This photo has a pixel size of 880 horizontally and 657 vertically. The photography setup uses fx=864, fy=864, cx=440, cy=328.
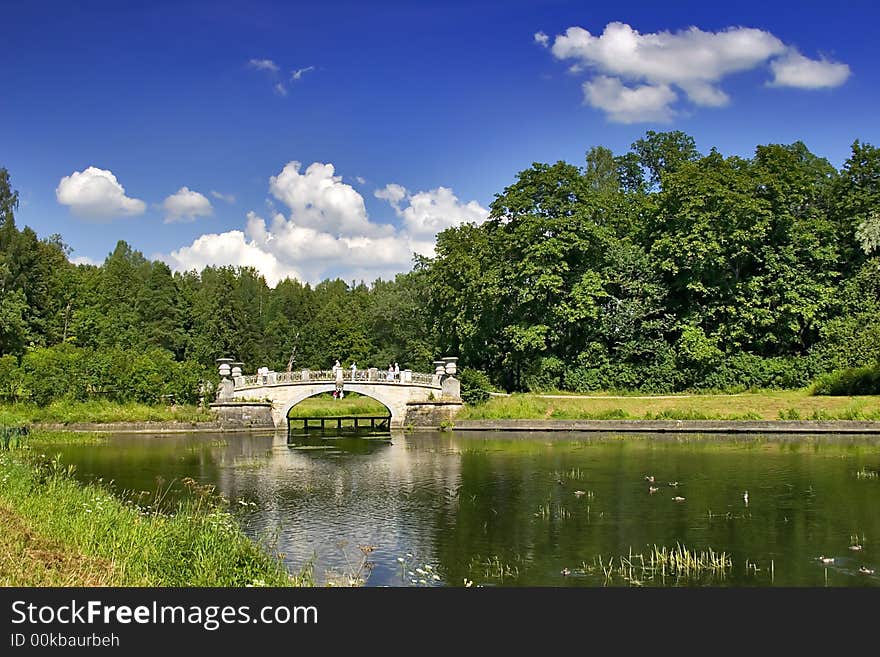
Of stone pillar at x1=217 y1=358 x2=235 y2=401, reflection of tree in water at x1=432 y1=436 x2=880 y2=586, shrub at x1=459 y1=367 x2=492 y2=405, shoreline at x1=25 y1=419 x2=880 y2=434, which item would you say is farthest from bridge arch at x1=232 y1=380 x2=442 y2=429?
reflection of tree in water at x1=432 y1=436 x2=880 y2=586

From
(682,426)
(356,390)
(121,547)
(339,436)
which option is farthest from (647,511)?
(356,390)

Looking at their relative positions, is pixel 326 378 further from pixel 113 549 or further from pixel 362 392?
pixel 113 549

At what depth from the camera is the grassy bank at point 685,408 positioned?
42.3 m

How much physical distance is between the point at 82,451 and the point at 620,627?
101 ft

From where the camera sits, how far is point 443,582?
15.2 meters

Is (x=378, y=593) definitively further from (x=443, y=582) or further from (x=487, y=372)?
(x=487, y=372)

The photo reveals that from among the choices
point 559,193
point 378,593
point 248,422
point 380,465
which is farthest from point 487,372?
point 378,593

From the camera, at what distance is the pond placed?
1619 centimetres

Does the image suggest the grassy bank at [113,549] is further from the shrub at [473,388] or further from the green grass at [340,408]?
the green grass at [340,408]

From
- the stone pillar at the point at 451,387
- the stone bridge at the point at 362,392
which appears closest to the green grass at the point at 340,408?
the stone bridge at the point at 362,392

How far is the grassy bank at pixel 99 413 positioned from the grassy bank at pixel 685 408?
14.9 metres

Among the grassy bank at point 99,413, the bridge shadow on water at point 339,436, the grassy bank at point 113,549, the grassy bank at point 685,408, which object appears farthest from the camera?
the grassy bank at point 99,413

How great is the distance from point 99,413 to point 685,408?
30.5 metres

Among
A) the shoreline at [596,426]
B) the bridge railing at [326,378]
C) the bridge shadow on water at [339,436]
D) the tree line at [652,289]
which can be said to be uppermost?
the tree line at [652,289]
